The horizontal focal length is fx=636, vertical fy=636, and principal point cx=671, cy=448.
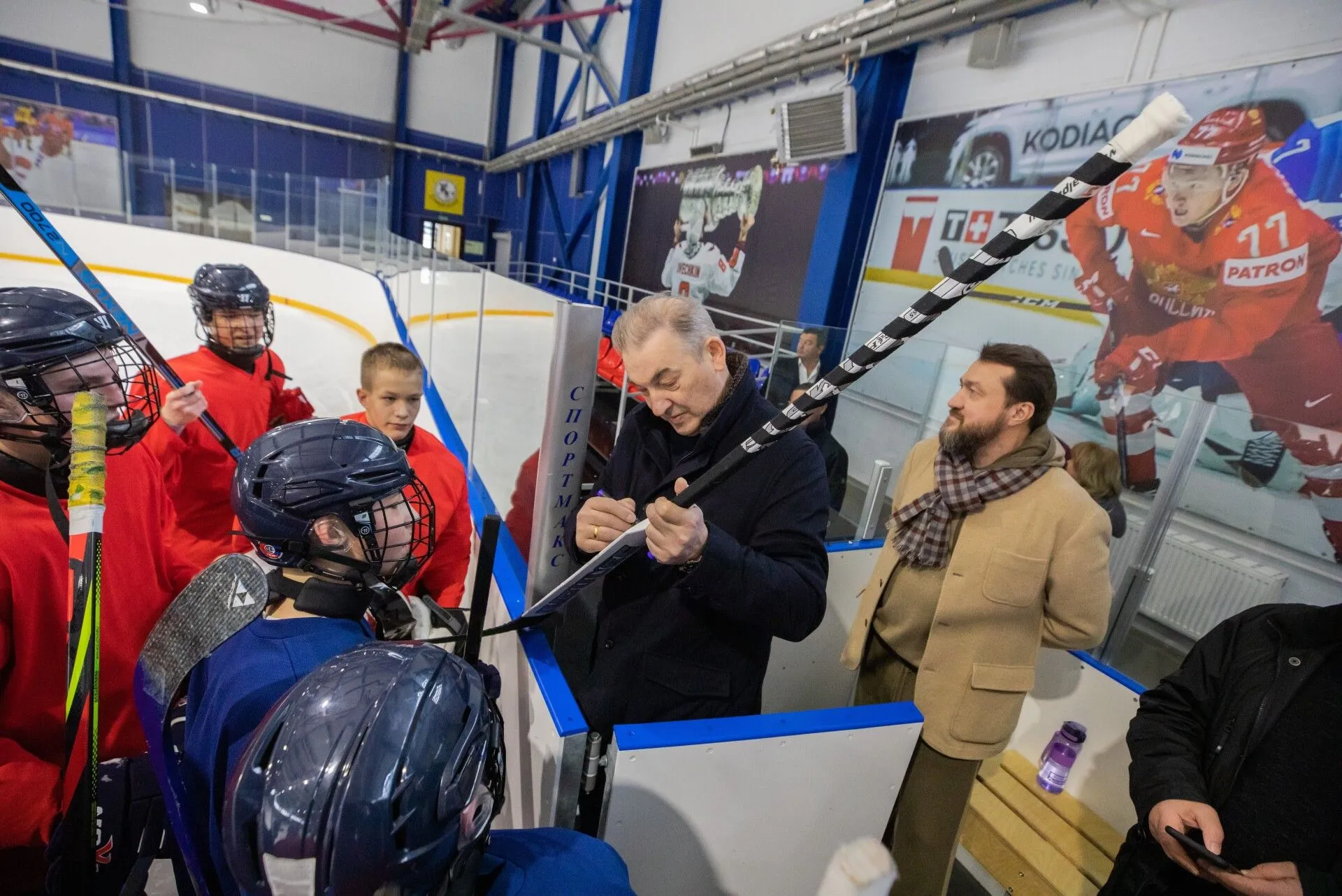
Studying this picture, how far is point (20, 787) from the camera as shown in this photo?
92 cm

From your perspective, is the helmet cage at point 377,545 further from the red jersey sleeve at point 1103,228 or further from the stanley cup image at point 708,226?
the stanley cup image at point 708,226

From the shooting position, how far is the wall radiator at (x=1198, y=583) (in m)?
2.08

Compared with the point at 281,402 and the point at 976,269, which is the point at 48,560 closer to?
the point at 976,269

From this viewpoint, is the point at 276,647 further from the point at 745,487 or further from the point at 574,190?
the point at 574,190

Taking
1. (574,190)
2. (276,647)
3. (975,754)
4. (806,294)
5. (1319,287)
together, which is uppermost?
(574,190)

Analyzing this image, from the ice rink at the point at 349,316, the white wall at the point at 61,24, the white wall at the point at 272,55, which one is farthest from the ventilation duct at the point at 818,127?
the white wall at the point at 61,24

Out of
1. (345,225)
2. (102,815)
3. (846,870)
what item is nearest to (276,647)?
(102,815)

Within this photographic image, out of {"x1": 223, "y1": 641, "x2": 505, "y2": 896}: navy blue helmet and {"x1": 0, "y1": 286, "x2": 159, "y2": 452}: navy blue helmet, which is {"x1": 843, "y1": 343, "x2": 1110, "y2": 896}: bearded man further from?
{"x1": 0, "y1": 286, "x2": 159, "y2": 452}: navy blue helmet

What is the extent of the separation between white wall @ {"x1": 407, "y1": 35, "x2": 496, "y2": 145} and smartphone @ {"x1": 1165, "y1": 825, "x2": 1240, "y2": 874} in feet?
59.5

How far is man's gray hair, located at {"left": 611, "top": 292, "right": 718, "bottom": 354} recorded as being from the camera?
1.16 m

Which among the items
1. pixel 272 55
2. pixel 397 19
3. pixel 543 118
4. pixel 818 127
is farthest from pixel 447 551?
pixel 272 55

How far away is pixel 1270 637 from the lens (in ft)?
3.70

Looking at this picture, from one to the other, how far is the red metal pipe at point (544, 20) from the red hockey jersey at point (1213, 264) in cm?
925

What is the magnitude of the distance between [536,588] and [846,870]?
87cm
